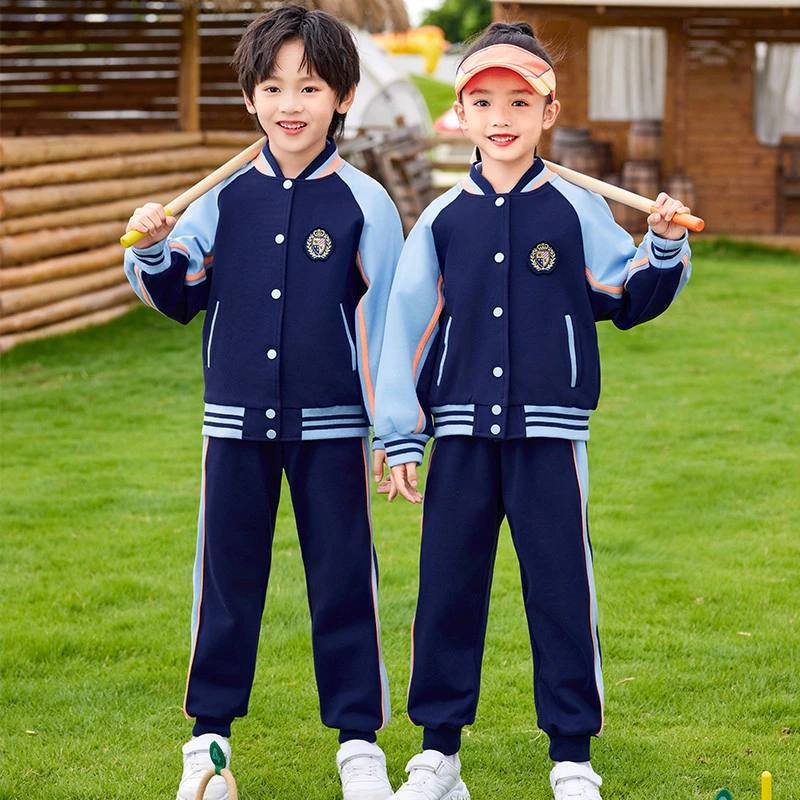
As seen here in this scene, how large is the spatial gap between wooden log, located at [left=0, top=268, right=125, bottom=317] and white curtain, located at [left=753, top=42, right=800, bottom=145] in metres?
7.97

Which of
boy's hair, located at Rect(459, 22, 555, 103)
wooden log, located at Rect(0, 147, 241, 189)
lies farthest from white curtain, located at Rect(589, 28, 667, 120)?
boy's hair, located at Rect(459, 22, 555, 103)

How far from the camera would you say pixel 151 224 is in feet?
9.39

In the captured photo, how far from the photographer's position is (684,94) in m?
14.5

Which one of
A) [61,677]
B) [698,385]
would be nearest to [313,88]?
[61,677]

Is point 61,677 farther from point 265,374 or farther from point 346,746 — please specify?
point 265,374

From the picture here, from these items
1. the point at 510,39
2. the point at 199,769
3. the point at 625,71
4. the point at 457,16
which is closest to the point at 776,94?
the point at 625,71

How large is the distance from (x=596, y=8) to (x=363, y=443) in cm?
1178

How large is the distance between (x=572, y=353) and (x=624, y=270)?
226 mm

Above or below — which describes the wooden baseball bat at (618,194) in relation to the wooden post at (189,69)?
below

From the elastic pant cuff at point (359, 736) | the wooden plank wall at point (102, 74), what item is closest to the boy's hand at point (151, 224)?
the elastic pant cuff at point (359, 736)

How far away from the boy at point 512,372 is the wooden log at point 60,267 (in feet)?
20.4

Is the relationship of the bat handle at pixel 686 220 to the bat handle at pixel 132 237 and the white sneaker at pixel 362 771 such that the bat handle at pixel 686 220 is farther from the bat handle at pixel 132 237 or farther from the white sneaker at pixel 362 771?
the white sneaker at pixel 362 771

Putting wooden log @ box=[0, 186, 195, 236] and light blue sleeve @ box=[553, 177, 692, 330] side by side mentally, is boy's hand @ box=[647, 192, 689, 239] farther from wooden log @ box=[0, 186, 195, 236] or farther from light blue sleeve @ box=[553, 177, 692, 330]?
wooden log @ box=[0, 186, 195, 236]

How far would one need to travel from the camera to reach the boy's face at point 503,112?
292cm
